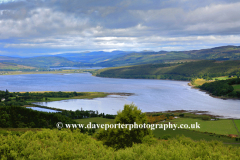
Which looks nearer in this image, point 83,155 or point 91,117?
point 83,155

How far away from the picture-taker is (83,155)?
47.2 ft

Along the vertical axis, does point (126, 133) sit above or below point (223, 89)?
below

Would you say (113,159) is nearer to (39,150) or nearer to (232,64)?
(39,150)

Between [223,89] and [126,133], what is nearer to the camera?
[126,133]

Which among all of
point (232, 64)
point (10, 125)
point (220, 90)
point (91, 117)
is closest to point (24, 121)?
point (10, 125)

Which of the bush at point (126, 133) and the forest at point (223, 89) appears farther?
the forest at point (223, 89)

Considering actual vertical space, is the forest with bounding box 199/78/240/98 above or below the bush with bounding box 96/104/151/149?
above

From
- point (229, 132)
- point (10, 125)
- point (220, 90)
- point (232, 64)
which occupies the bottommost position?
point (229, 132)

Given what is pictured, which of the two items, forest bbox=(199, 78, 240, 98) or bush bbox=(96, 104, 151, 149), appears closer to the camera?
bush bbox=(96, 104, 151, 149)

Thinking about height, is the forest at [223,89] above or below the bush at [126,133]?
above

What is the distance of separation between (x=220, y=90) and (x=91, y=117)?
243 ft

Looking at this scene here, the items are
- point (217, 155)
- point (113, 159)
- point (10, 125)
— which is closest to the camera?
point (113, 159)

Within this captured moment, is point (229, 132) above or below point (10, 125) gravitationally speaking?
below

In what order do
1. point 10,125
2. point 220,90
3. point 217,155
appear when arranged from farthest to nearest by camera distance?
point 220,90 → point 10,125 → point 217,155
